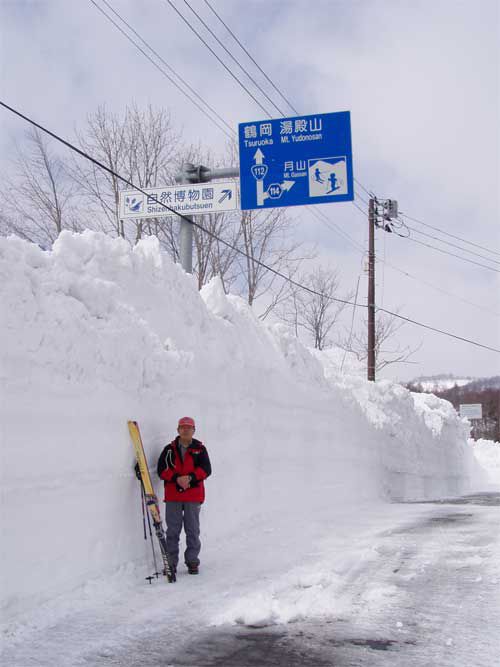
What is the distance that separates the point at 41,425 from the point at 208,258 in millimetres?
16354

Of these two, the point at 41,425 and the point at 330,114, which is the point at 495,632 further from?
the point at 330,114

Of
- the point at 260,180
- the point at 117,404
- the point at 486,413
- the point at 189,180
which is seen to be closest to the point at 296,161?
the point at 260,180

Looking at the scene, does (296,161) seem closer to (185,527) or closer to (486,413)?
(185,527)

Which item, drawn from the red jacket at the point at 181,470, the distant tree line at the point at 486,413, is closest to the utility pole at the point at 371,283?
the red jacket at the point at 181,470

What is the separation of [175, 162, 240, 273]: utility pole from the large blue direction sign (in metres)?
0.45

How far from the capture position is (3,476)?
16.6 feet

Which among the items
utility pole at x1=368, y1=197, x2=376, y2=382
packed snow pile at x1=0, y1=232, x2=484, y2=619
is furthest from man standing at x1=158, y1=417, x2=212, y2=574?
utility pole at x1=368, y1=197, x2=376, y2=382

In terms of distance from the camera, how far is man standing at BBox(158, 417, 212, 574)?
22.0 feet

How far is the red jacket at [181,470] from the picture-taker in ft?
22.2

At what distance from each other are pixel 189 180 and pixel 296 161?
180cm

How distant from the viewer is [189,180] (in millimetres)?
11648

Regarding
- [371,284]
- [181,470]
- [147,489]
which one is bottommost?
[147,489]

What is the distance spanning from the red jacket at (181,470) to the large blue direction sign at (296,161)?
587 cm

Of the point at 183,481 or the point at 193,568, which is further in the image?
the point at 183,481
